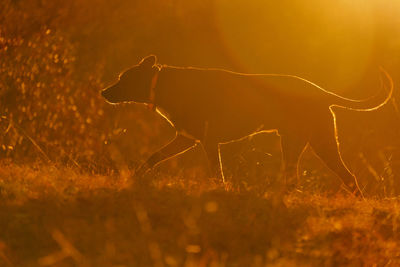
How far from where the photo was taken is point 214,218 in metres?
5.21

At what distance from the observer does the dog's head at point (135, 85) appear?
667 centimetres

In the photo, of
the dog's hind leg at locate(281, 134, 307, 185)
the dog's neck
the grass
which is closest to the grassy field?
the grass

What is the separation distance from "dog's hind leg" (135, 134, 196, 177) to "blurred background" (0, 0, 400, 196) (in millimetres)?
380

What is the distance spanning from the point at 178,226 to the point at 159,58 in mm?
7882

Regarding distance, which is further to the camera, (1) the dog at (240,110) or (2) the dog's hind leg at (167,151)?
(2) the dog's hind leg at (167,151)

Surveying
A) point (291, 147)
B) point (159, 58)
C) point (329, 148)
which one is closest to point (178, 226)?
point (291, 147)

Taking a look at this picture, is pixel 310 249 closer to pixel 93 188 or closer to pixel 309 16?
pixel 93 188

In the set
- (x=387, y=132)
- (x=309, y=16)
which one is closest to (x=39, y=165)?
(x=387, y=132)

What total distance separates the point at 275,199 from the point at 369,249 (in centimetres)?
100

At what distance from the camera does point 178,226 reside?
16.4 ft

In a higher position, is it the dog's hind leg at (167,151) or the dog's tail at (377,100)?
the dog's tail at (377,100)

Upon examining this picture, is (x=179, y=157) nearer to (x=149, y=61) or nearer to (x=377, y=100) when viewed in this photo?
(x=149, y=61)

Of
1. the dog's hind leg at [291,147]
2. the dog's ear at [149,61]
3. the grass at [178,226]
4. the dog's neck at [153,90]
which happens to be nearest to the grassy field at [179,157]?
the grass at [178,226]

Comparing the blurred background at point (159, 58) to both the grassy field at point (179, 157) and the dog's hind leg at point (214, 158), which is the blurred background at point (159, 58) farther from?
the dog's hind leg at point (214, 158)
